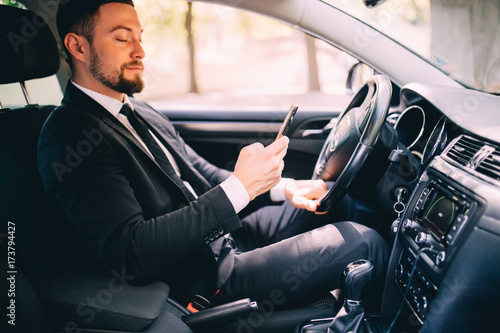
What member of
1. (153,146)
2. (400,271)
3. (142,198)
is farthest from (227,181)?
(400,271)

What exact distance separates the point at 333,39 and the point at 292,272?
1.18 metres

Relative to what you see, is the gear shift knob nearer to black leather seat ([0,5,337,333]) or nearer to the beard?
black leather seat ([0,5,337,333])

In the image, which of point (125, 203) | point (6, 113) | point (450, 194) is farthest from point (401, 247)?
point (6, 113)

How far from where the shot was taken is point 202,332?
45.3 inches

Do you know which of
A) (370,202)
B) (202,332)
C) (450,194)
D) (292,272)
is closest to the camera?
(450,194)

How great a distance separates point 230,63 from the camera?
14.8 m

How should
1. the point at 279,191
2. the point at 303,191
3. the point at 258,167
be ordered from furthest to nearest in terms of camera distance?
the point at 279,191 → the point at 303,191 → the point at 258,167

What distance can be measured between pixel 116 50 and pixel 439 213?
4.24ft

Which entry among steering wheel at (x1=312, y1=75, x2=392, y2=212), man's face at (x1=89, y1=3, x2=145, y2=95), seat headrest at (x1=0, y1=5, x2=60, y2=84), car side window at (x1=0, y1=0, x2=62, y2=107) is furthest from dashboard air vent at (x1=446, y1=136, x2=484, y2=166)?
car side window at (x1=0, y1=0, x2=62, y2=107)

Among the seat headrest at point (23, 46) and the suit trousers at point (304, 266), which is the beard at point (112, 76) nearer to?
the seat headrest at point (23, 46)

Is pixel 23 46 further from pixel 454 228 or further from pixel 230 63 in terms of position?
pixel 230 63

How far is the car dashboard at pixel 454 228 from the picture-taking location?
36.1 inches

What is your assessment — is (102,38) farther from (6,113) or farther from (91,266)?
(91,266)

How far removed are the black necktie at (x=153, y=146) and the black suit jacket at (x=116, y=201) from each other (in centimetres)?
13
